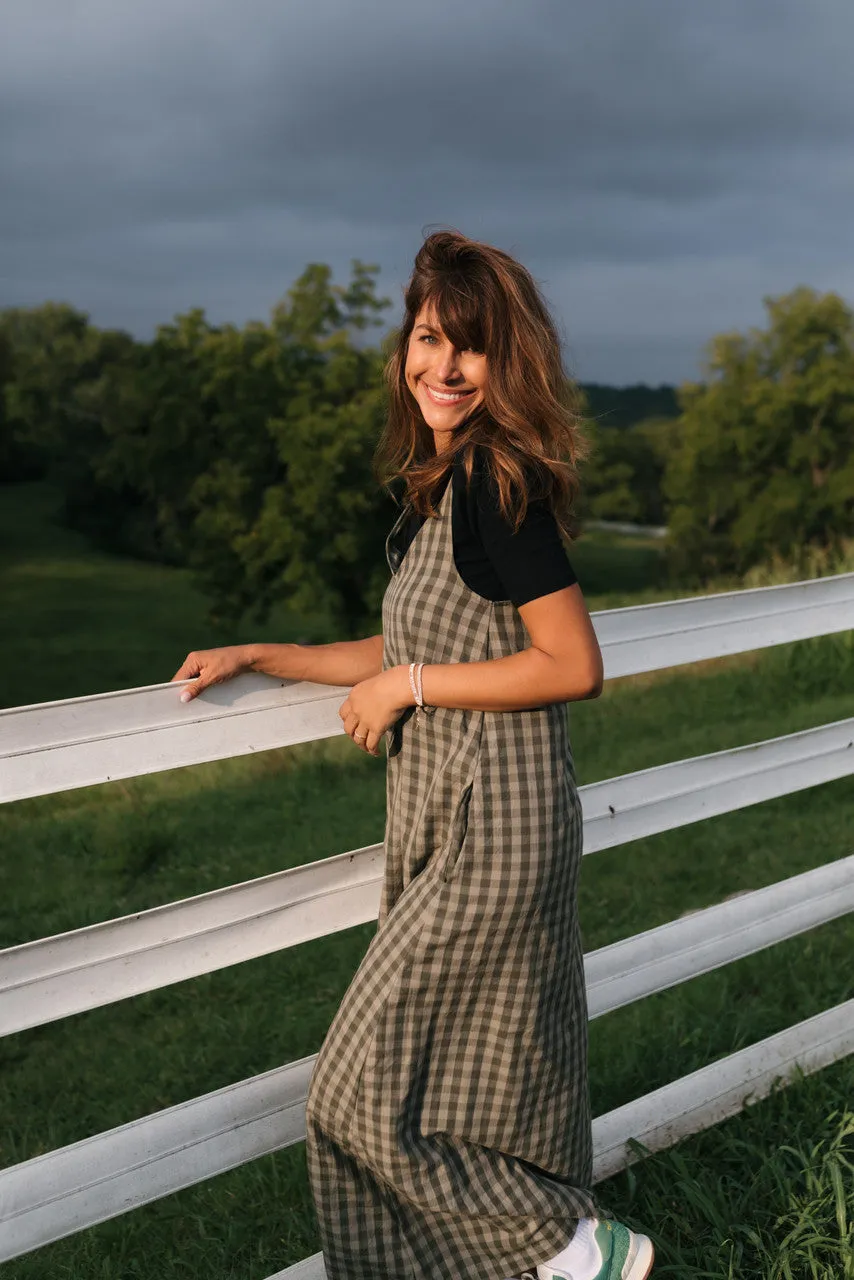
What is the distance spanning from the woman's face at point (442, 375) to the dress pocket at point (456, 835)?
0.52 metres

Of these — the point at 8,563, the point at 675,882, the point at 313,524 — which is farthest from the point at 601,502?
the point at 675,882

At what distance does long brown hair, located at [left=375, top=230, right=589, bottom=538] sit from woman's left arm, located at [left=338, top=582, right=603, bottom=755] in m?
0.17

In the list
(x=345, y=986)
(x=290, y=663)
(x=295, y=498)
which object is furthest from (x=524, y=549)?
(x=295, y=498)

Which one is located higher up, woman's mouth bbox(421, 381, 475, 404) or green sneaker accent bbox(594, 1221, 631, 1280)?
woman's mouth bbox(421, 381, 475, 404)

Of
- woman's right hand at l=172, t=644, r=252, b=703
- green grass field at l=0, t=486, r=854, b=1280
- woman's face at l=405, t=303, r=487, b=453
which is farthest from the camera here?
green grass field at l=0, t=486, r=854, b=1280

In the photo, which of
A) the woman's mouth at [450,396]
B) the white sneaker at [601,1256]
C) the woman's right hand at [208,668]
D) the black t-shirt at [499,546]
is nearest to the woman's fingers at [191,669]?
the woman's right hand at [208,668]

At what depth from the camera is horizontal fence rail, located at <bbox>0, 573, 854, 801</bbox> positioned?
1.61m

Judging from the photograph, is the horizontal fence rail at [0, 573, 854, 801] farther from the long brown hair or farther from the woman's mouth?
the woman's mouth

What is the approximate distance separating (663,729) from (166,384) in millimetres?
5391

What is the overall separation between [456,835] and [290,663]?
35 cm

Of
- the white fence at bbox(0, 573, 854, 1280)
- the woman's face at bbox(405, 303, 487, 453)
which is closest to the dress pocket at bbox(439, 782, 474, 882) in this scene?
the white fence at bbox(0, 573, 854, 1280)

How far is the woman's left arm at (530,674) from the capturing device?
5.54ft

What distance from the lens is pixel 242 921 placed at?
186 centimetres

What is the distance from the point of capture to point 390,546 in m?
1.96
